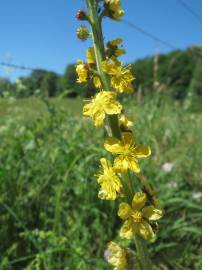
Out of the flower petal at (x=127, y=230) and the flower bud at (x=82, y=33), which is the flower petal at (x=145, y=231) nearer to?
the flower petal at (x=127, y=230)

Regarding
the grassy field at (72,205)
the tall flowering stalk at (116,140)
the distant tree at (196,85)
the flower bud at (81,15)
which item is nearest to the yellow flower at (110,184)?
the tall flowering stalk at (116,140)

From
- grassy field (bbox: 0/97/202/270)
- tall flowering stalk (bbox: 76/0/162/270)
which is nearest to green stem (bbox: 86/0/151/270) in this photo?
tall flowering stalk (bbox: 76/0/162/270)

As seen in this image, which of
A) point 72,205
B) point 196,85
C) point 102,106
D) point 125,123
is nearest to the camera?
point 102,106

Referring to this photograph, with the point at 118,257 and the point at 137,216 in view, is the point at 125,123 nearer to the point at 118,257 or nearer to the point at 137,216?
the point at 137,216

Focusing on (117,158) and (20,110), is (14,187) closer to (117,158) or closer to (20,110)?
(117,158)

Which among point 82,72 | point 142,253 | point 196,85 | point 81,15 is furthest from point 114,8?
point 196,85

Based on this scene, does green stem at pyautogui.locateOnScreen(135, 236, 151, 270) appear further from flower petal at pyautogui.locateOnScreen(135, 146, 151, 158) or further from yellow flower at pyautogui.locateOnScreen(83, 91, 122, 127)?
yellow flower at pyautogui.locateOnScreen(83, 91, 122, 127)

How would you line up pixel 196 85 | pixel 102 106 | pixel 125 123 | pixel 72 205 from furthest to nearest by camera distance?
pixel 196 85 < pixel 72 205 < pixel 125 123 < pixel 102 106
